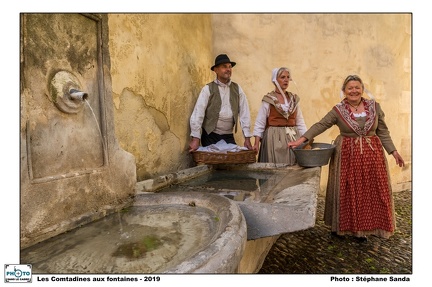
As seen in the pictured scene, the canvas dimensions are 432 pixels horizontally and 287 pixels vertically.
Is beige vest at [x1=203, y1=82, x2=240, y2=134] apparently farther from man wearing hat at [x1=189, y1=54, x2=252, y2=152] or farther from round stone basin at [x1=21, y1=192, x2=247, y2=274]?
round stone basin at [x1=21, y1=192, x2=247, y2=274]

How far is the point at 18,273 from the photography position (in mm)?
1445

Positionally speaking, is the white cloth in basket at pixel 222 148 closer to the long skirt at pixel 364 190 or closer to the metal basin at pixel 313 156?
the metal basin at pixel 313 156

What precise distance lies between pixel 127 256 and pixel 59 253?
1.20ft

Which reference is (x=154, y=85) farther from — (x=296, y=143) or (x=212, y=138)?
(x=296, y=143)

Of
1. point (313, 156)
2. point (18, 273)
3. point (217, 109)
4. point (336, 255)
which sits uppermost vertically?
point (217, 109)

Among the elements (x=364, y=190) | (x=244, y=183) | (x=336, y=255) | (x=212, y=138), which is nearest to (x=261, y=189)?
(x=244, y=183)

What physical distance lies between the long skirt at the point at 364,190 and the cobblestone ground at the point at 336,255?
201mm

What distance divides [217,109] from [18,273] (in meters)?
3.18

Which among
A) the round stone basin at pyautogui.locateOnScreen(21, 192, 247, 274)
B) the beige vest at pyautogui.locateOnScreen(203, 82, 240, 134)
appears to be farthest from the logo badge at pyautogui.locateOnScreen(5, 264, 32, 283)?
the beige vest at pyautogui.locateOnScreen(203, 82, 240, 134)

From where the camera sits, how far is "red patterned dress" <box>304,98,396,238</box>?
337 centimetres

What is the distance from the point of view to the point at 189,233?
5.82ft

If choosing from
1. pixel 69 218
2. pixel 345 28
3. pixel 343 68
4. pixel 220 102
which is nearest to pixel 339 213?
pixel 220 102

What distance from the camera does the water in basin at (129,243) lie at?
56.2 inches

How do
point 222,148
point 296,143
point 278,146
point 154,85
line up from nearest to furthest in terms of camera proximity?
point 296,143 → point 154,85 → point 222,148 → point 278,146
